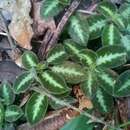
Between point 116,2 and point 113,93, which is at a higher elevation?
point 116,2

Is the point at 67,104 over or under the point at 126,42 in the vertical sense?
under

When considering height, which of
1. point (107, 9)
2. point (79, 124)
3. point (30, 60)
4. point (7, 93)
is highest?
point (107, 9)

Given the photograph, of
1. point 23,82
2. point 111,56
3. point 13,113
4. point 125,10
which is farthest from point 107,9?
point 13,113

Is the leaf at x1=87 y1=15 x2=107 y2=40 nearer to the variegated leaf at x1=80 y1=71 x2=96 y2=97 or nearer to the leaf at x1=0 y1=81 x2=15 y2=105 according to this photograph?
the variegated leaf at x1=80 y1=71 x2=96 y2=97

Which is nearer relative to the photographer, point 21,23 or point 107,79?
point 107,79

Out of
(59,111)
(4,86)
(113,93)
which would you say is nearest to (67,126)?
(59,111)

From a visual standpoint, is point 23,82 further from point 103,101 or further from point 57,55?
point 103,101

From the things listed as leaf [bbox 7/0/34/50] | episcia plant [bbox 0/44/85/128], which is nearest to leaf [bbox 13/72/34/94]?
episcia plant [bbox 0/44/85/128]

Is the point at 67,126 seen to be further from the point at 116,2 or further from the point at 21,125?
the point at 116,2
